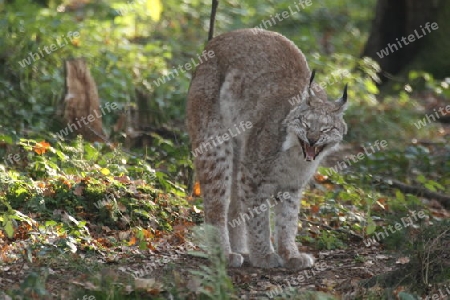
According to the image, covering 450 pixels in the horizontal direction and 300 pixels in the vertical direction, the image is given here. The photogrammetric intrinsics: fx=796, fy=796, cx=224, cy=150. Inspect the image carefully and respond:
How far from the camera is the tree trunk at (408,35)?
14.4 m

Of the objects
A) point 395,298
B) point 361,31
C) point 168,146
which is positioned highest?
point 361,31

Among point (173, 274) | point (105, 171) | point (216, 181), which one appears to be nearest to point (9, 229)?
point (173, 274)

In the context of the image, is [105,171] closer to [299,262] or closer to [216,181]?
[216,181]

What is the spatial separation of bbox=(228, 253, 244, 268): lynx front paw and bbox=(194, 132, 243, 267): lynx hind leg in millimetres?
87

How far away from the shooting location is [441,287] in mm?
5574

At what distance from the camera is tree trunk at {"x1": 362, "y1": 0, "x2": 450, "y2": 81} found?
1438 centimetres

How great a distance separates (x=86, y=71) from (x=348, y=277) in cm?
452

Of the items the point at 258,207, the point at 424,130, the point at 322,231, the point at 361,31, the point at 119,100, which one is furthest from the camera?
the point at 361,31

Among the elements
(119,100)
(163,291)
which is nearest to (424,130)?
(119,100)

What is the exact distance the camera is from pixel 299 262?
270 inches

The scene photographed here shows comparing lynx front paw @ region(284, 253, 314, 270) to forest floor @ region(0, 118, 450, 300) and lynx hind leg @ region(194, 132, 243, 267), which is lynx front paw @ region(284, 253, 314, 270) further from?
lynx hind leg @ region(194, 132, 243, 267)

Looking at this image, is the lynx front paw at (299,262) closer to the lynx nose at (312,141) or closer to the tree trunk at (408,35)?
the lynx nose at (312,141)

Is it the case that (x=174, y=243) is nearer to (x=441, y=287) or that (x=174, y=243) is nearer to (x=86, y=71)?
(x=441, y=287)

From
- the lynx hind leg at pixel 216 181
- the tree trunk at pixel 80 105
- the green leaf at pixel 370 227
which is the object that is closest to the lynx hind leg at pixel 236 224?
the lynx hind leg at pixel 216 181
